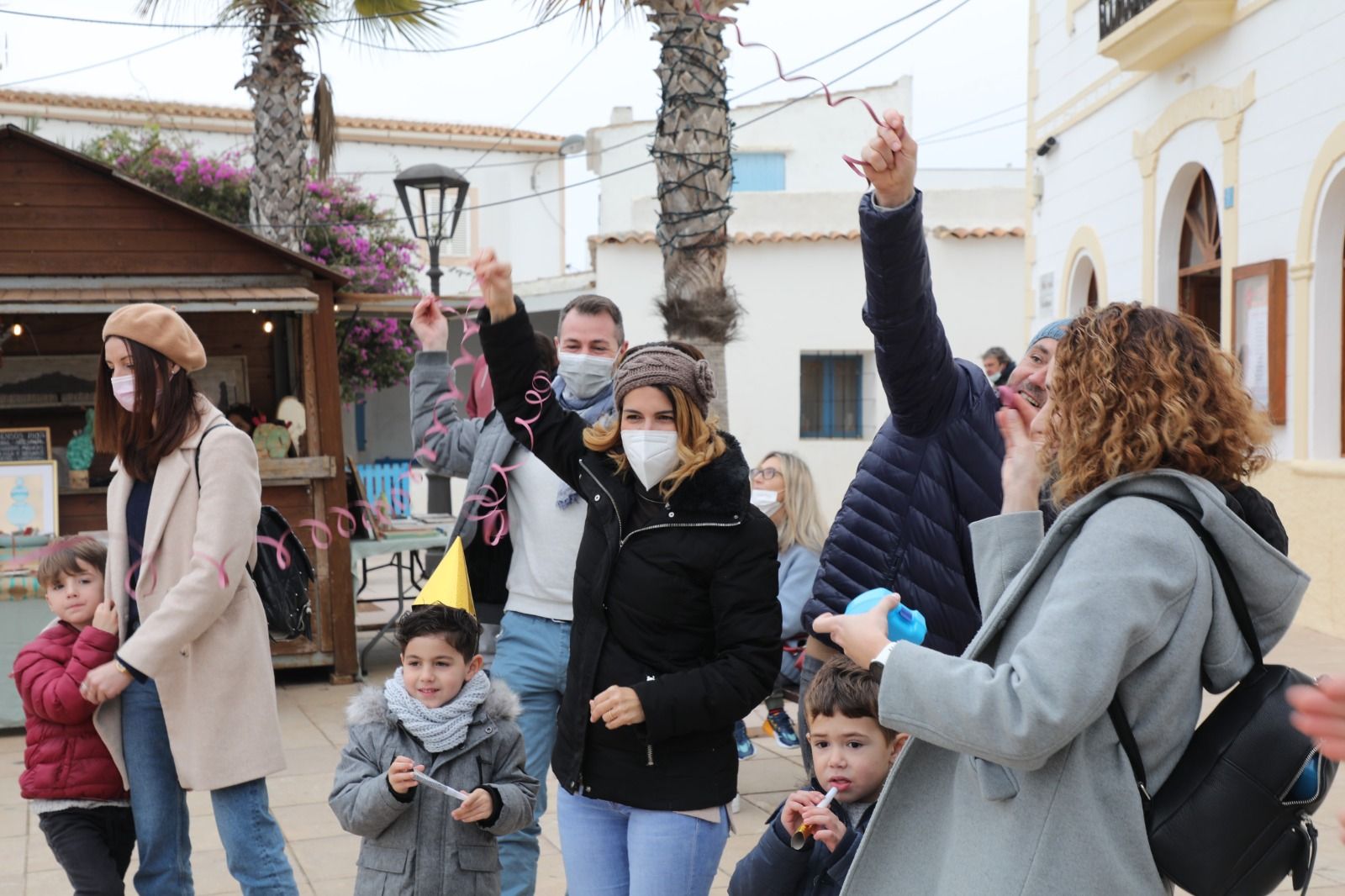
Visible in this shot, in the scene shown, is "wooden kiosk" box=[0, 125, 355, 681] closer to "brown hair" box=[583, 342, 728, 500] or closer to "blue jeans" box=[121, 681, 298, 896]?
"blue jeans" box=[121, 681, 298, 896]

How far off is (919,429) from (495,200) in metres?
25.9

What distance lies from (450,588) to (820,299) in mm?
15980

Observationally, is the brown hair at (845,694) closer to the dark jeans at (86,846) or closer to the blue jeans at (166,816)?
the blue jeans at (166,816)

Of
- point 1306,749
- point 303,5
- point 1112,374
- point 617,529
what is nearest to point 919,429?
point 617,529

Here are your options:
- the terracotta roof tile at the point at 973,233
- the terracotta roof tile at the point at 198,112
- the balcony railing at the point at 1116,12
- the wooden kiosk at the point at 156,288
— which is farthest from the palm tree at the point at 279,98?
the terracotta roof tile at the point at 198,112

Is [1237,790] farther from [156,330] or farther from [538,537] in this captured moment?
[156,330]

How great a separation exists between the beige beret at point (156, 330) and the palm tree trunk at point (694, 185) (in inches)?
153

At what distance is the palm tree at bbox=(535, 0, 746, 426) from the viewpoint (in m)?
7.28

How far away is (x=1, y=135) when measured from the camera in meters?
7.58

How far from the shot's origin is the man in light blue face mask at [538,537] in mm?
3779

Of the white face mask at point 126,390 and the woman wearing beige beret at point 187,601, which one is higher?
the white face mask at point 126,390

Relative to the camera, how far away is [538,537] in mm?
3879

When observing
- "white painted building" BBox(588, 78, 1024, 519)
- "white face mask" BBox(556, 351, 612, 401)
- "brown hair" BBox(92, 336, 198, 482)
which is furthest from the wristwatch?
"white painted building" BBox(588, 78, 1024, 519)

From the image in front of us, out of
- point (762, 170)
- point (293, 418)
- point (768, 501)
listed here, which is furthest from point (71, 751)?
point (762, 170)
